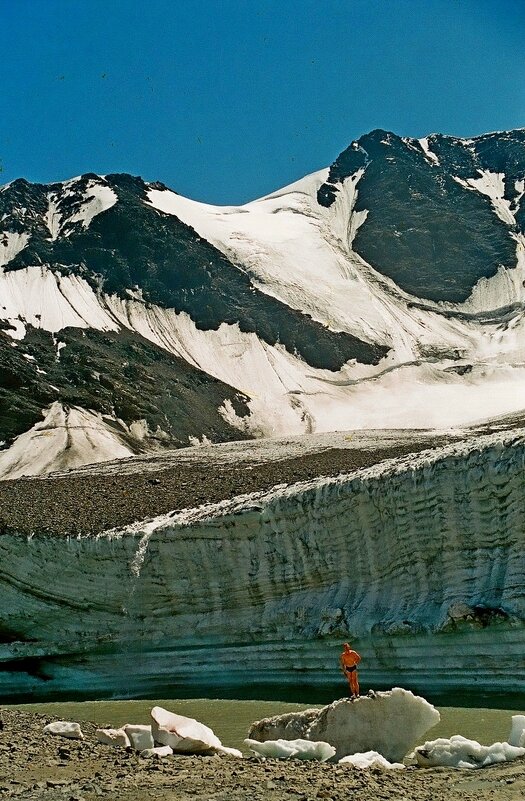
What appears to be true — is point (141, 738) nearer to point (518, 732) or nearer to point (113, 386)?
point (518, 732)

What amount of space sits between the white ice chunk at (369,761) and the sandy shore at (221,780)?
9.9 inches

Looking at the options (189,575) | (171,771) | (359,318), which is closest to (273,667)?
(189,575)

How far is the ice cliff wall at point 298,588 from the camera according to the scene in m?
15.8

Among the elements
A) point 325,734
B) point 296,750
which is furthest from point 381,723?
point 296,750

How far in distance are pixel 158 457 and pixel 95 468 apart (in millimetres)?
4133

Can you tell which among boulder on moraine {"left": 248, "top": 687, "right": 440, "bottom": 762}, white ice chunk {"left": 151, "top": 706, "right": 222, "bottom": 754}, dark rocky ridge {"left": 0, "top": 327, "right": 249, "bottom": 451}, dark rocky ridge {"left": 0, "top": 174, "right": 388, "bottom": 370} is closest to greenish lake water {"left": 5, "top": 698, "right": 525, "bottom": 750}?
boulder on moraine {"left": 248, "top": 687, "right": 440, "bottom": 762}

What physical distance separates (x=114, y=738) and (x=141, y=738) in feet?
1.43

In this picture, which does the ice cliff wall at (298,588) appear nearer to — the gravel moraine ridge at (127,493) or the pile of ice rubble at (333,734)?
the gravel moraine ridge at (127,493)

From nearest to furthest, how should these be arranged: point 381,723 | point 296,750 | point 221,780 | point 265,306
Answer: point 221,780 → point 296,750 → point 381,723 → point 265,306

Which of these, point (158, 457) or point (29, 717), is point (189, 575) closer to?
point (29, 717)

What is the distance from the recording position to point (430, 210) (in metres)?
103

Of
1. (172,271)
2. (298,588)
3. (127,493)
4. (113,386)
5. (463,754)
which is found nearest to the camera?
(463,754)

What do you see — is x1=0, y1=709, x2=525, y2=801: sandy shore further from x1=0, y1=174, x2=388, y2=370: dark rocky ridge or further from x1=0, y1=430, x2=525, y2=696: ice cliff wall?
x1=0, y1=174, x2=388, y2=370: dark rocky ridge

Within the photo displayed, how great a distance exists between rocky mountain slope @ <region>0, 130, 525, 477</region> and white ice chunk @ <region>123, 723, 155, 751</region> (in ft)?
128
